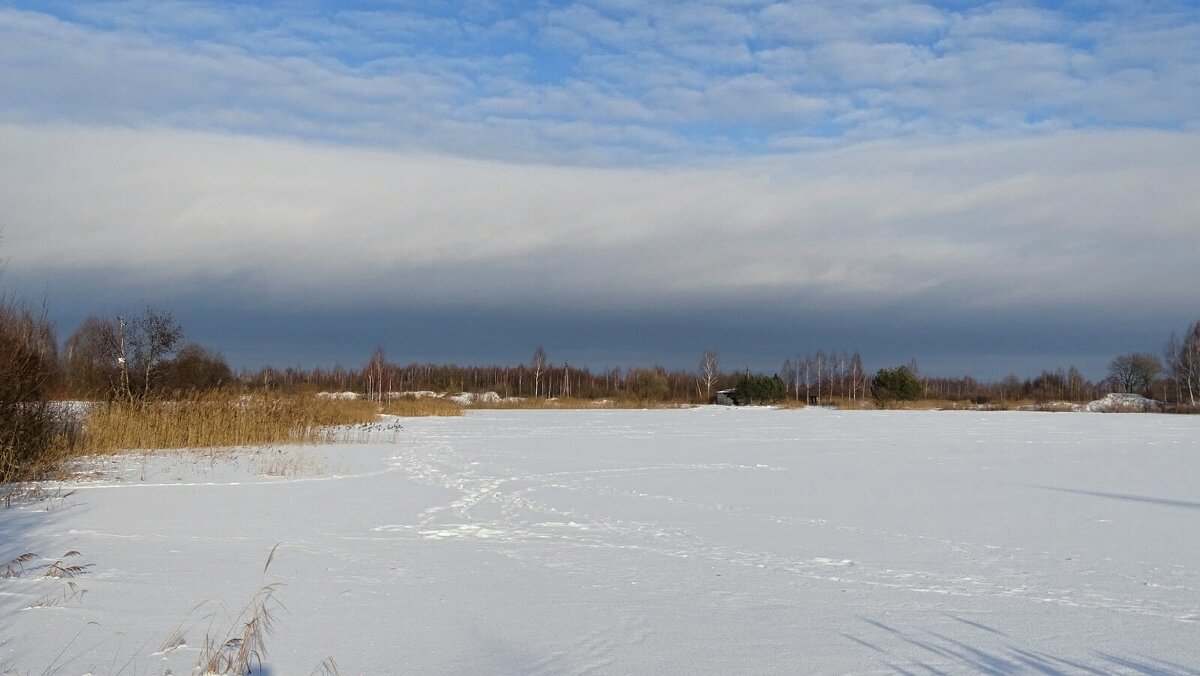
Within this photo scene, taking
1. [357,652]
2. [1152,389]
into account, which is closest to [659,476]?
[357,652]

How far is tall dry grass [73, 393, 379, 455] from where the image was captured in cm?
1524

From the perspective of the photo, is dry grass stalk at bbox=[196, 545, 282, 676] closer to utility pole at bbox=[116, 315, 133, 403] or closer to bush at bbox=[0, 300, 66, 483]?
bush at bbox=[0, 300, 66, 483]

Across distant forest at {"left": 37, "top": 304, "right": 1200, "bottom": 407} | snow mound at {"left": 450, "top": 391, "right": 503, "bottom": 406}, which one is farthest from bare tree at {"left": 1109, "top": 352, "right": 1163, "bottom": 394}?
snow mound at {"left": 450, "top": 391, "right": 503, "bottom": 406}

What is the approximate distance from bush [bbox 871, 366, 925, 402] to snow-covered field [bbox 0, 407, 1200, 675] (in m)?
42.5

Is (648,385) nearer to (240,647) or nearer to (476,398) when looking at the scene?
(476,398)

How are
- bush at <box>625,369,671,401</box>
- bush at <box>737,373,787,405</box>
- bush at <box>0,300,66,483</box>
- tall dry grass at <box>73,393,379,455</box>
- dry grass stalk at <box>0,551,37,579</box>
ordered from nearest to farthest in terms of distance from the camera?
dry grass stalk at <box>0,551,37,579</box> < bush at <box>0,300,66,483</box> < tall dry grass at <box>73,393,379,455</box> < bush at <box>737,373,787,405</box> < bush at <box>625,369,671,401</box>

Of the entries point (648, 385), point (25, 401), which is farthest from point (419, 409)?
point (648, 385)

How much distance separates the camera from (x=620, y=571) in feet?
20.2

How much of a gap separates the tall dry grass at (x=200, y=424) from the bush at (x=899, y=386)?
4151cm

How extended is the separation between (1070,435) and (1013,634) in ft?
69.6

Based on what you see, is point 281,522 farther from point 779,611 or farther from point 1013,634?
point 1013,634

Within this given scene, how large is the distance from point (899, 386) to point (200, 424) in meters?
45.6

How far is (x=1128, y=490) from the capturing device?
11039 mm

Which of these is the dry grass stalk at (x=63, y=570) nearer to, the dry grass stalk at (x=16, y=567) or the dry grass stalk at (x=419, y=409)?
the dry grass stalk at (x=16, y=567)
